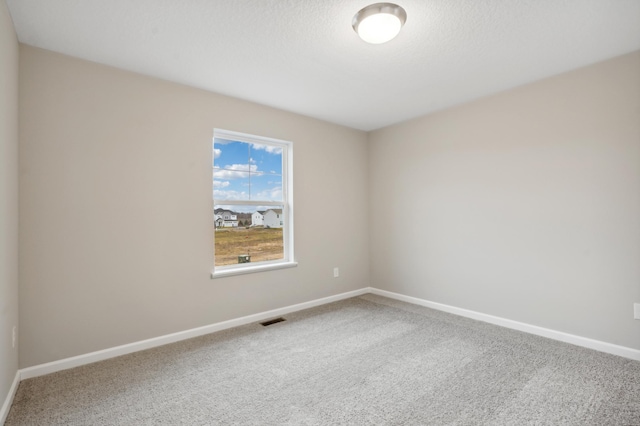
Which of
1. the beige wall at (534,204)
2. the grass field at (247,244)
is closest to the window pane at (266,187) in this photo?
the grass field at (247,244)

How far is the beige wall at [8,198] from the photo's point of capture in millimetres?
1780

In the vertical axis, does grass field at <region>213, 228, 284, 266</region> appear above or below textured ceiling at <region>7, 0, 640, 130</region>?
below

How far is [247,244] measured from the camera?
356 cm

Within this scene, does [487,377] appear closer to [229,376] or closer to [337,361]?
[337,361]

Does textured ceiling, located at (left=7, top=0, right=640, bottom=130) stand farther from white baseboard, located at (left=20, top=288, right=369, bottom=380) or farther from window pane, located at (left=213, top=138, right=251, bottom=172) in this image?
white baseboard, located at (left=20, top=288, right=369, bottom=380)

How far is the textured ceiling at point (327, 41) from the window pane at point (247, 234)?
129cm

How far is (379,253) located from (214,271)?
2.35 m

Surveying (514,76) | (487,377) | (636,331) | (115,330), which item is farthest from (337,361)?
(514,76)

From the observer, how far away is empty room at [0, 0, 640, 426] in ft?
6.37

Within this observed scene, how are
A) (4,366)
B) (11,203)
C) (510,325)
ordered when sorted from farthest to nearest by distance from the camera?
(510,325), (11,203), (4,366)

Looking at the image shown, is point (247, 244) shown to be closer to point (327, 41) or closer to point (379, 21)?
point (327, 41)

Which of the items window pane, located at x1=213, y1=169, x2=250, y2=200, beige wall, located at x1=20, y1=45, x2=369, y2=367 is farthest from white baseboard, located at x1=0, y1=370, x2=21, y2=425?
window pane, located at x1=213, y1=169, x2=250, y2=200

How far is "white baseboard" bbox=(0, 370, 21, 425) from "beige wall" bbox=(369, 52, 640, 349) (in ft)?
12.4

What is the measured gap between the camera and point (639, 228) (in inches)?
95.4
